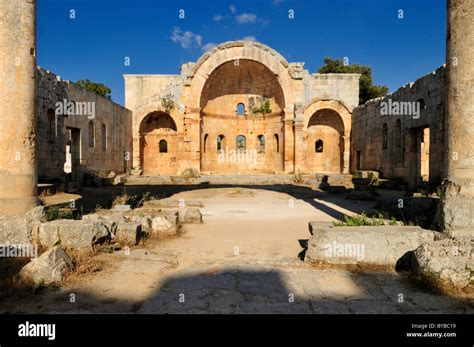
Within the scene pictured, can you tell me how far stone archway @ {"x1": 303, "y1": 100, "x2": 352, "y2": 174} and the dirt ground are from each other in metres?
18.0

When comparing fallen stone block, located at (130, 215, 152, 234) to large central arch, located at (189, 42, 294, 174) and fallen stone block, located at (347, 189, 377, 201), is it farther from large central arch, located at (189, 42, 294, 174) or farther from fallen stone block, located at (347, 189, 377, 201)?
large central arch, located at (189, 42, 294, 174)

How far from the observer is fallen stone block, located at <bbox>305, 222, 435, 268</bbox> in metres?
4.36

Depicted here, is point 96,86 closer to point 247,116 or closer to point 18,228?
point 247,116

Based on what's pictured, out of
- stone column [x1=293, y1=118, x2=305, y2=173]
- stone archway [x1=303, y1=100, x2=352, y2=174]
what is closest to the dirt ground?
stone column [x1=293, y1=118, x2=305, y2=173]

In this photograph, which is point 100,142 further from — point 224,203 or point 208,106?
point 224,203

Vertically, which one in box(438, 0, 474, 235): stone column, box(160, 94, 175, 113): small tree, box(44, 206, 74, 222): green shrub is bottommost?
box(44, 206, 74, 222): green shrub

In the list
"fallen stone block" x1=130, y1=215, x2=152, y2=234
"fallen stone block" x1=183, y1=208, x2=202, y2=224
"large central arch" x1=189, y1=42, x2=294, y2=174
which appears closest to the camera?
"fallen stone block" x1=130, y1=215, x2=152, y2=234

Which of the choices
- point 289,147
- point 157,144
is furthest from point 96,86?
point 289,147

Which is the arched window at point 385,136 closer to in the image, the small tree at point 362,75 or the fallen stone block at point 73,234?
the fallen stone block at point 73,234

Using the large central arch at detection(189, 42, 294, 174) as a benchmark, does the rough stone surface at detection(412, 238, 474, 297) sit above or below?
below

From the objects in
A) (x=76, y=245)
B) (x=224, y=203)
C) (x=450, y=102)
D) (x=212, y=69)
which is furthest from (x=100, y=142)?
(x=450, y=102)

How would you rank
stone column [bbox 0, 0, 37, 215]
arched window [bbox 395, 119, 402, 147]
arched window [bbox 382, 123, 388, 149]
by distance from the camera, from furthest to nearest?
arched window [bbox 382, 123, 388, 149] → arched window [bbox 395, 119, 402, 147] → stone column [bbox 0, 0, 37, 215]

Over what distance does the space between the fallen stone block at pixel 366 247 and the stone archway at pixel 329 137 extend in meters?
18.3
